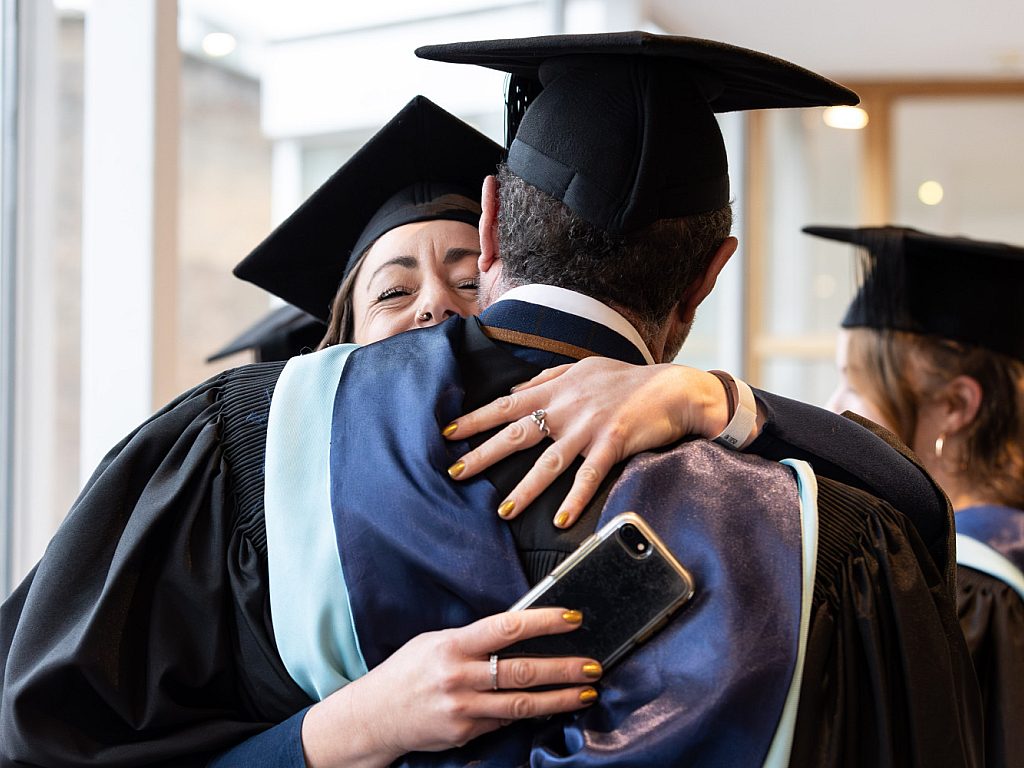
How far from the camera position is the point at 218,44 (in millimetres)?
3432

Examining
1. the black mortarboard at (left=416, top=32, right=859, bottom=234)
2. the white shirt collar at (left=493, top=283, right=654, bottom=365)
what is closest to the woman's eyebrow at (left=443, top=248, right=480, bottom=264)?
the black mortarboard at (left=416, top=32, right=859, bottom=234)

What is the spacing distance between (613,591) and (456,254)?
38.6 inches

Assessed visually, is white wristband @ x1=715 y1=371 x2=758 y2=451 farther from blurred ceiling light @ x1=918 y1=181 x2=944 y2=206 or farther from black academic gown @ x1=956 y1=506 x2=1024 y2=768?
blurred ceiling light @ x1=918 y1=181 x2=944 y2=206

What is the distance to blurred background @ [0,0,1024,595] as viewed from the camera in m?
2.30

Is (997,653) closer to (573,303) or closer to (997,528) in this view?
(997,528)

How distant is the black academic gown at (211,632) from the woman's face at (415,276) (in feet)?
2.18

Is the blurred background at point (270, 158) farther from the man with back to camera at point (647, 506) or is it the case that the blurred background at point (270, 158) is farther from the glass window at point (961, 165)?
the man with back to camera at point (647, 506)

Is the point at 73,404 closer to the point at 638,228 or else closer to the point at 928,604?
the point at 638,228

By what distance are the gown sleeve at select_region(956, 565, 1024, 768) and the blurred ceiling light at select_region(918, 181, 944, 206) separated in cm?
450

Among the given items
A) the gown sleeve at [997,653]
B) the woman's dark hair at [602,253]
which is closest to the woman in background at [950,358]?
the gown sleeve at [997,653]

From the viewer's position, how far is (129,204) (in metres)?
2.29

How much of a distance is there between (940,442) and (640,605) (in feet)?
5.48

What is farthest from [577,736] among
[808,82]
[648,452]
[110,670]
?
[808,82]

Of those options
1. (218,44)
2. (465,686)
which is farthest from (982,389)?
(218,44)
